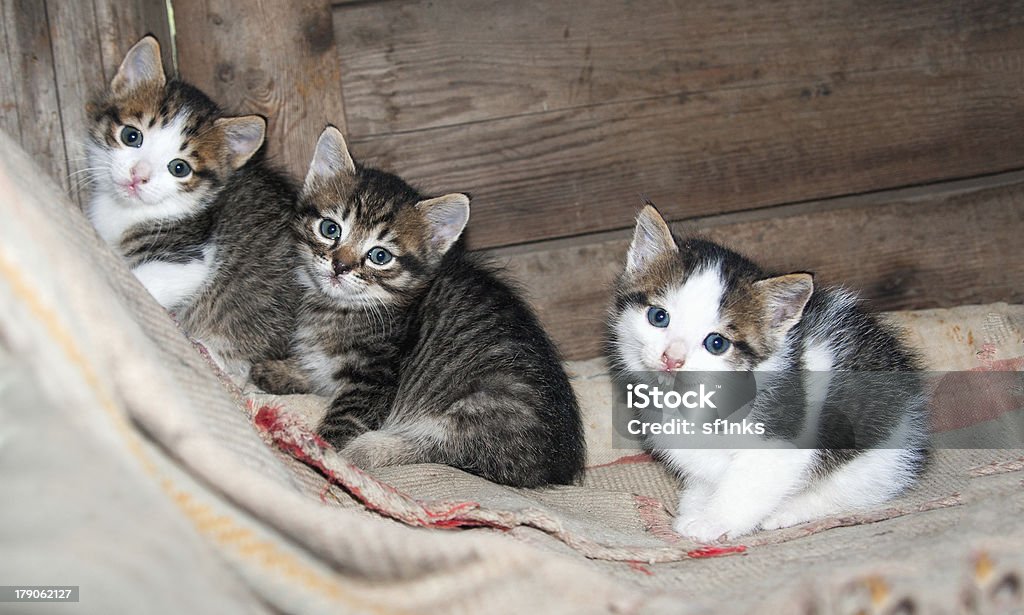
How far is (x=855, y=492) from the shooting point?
206 centimetres

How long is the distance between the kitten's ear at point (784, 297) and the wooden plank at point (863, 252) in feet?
2.68

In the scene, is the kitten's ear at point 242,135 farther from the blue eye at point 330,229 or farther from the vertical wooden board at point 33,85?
the vertical wooden board at point 33,85

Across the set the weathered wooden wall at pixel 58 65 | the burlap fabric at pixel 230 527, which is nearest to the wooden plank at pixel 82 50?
the weathered wooden wall at pixel 58 65

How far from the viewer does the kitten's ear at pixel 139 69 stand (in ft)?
7.81

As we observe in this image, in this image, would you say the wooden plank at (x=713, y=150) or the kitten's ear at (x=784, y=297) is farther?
the wooden plank at (x=713, y=150)

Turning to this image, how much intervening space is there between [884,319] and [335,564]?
1.90 m

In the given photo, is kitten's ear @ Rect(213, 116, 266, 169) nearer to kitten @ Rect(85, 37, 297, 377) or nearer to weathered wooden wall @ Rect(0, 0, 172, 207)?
kitten @ Rect(85, 37, 297, 377)

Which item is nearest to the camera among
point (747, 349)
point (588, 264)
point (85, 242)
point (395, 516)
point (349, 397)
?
point (85, 242)

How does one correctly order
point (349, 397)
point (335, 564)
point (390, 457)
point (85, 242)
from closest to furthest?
point (335, 564) → point (85, 242) → point (390, 457) → point (349, 397)

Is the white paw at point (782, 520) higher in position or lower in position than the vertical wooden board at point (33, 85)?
lower

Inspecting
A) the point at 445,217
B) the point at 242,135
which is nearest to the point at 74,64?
the point at 242,135

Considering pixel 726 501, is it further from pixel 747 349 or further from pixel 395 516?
pixel 395 516

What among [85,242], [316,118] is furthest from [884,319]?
[85,242]

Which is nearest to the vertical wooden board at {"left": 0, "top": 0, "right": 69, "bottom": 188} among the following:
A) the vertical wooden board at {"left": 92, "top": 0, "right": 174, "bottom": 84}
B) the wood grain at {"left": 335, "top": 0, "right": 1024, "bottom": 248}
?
the vertical wooden board at {"left": 92, "top": 0, "right": 174, "bottom": 84}
